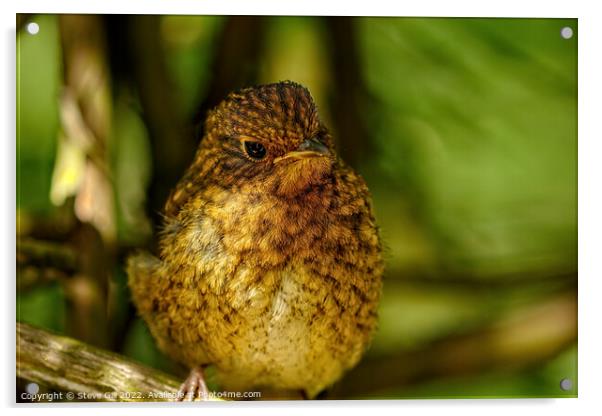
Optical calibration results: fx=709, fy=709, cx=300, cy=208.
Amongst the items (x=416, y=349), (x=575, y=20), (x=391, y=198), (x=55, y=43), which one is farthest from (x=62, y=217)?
(x=575, y=20)

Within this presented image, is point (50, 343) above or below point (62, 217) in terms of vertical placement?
below

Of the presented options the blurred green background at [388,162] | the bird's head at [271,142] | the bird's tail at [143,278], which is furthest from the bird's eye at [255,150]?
the bird's tail at [143,278]

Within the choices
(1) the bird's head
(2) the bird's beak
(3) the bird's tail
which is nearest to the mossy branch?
(3) the bird's tail

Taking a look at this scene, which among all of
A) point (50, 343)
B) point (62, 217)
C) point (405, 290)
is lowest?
point (50, 343)
